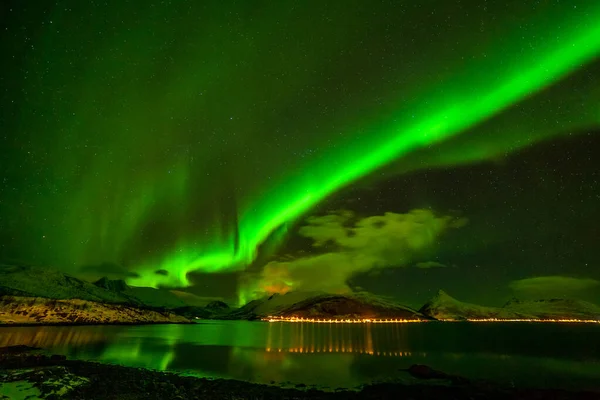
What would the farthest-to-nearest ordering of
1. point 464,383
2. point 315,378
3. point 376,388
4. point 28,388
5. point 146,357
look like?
point 146,357 → point 315,378 → point 464,383 → point 376,388 → point 28,388

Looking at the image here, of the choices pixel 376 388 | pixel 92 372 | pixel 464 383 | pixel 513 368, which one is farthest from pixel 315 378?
pixel 513 368

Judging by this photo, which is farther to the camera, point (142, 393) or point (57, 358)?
point (57, 358)

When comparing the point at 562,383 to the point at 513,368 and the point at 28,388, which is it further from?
the point at 28,388

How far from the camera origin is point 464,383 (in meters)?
36.3

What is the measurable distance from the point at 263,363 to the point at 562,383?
115 feet

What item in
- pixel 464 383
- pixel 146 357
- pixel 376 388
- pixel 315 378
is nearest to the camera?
pixel 376 388

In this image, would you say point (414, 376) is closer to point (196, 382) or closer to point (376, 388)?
point (376, 388)

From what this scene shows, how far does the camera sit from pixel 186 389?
30625mm

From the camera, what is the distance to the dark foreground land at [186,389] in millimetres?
26750

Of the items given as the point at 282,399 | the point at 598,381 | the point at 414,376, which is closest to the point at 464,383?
the point at 414,376

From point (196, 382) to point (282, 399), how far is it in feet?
35.8

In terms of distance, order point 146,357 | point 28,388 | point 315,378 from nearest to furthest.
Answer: point 28,388 < point 315,378 < point 146,357

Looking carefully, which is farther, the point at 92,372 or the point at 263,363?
the point at 263,363

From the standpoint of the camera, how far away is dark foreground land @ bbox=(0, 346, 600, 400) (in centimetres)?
2675
